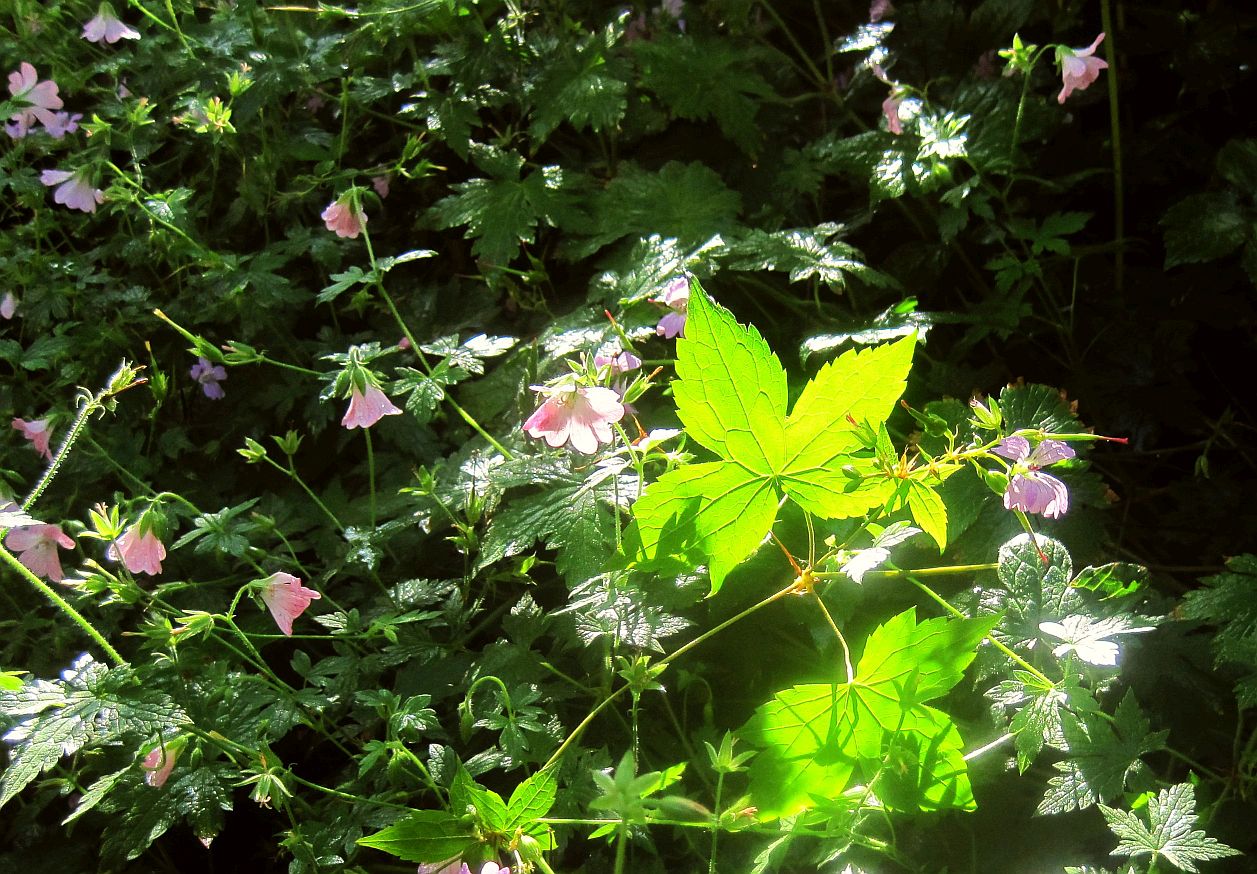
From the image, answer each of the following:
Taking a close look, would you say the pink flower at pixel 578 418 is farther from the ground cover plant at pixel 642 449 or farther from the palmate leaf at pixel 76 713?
the palmate leaf at pixel 76 713

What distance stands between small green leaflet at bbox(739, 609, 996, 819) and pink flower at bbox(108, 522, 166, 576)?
81 centimetres

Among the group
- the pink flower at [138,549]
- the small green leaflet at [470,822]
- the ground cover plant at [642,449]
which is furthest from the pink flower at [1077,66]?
the pink flower at [138,549]

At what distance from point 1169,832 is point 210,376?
169cm

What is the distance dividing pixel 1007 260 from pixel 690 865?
1.04 metres

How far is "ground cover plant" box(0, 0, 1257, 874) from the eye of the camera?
0.91 meters

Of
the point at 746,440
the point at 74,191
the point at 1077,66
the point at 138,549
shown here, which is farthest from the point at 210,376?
the point at 1077,66

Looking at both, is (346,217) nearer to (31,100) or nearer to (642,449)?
(642,449)

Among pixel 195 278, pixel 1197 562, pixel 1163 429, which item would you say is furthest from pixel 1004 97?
pixel 195 278

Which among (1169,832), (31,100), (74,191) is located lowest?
(1169,832)

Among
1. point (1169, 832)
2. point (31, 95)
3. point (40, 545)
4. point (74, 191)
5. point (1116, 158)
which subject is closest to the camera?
point (1169, 832)

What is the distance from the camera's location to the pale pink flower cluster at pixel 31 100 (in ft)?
6.06

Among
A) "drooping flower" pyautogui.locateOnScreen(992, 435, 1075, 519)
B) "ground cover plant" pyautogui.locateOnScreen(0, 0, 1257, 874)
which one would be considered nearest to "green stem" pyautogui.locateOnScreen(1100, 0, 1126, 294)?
"ground cover plant" pyautogui.locateOnScreen(0, 0, 1257, 874)

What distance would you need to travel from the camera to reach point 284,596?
1.18m

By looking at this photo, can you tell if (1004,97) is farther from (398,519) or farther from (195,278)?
(195,278)
